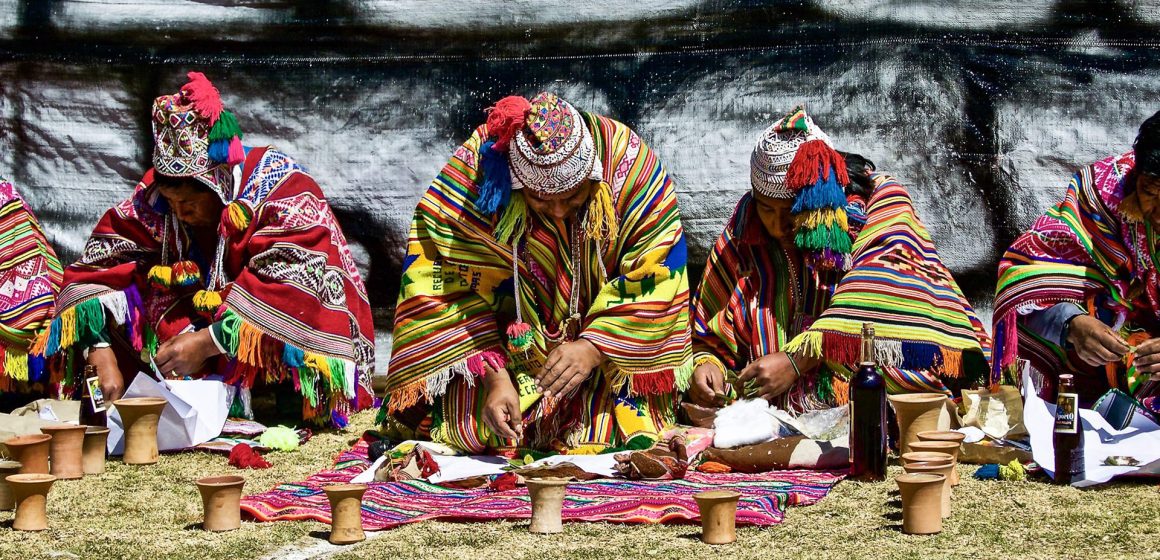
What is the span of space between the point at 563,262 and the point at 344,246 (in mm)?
1458

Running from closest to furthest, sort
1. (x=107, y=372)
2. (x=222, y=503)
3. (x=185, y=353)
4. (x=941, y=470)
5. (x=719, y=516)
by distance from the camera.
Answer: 1. (x=719, y=516)
2. (x=222, y=503)
3. (x=941, y=470)
4. (x=185, y=353)
5. (x=107, y=372)

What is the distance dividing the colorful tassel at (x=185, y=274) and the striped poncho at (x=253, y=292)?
0.11ft

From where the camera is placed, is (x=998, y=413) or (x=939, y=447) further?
(x=998, y=413)

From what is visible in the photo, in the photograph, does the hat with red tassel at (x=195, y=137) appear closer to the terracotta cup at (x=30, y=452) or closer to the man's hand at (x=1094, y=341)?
the terracotta cup at (x=30, y=452)

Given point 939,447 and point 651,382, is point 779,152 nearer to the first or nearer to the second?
point 651,382

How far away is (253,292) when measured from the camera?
6070 mm

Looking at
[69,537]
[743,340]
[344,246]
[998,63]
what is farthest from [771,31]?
[69,537]

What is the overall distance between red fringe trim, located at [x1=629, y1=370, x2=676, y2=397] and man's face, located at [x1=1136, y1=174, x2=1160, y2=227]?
1773mm

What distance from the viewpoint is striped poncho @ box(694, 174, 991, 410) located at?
5.41 metres

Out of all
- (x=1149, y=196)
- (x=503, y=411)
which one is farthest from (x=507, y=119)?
(x=1149, y=196)

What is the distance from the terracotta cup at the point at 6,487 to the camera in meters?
4.58

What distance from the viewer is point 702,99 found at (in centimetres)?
701

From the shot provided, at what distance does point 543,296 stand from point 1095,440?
2.02m

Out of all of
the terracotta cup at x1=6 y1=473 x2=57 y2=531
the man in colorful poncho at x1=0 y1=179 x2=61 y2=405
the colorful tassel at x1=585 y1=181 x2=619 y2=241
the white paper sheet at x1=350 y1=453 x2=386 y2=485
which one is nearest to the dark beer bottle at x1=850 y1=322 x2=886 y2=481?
the colorful tassel at x1=585 y1=181 x2=619 y2=241
